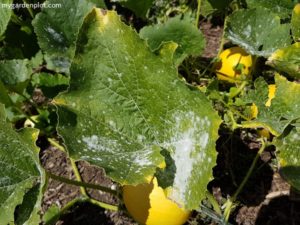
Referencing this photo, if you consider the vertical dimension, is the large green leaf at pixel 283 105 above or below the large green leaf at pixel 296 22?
below

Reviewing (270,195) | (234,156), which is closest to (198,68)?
(234,156)

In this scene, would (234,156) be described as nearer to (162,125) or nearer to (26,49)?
(162,125)

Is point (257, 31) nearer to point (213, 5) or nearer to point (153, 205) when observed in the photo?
point (213, 5)

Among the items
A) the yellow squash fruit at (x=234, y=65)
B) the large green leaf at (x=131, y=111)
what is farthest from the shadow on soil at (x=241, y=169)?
the large green leaf at (x=131, y=111)

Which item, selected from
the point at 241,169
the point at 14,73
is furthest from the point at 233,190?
the point at 14,73

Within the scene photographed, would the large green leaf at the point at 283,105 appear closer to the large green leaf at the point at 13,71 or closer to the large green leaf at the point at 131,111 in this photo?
the large green leaf at the point at 131,111

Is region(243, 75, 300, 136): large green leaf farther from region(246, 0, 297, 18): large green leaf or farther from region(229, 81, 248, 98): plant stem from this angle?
region(246, 0, 297, 18): large green leaf
